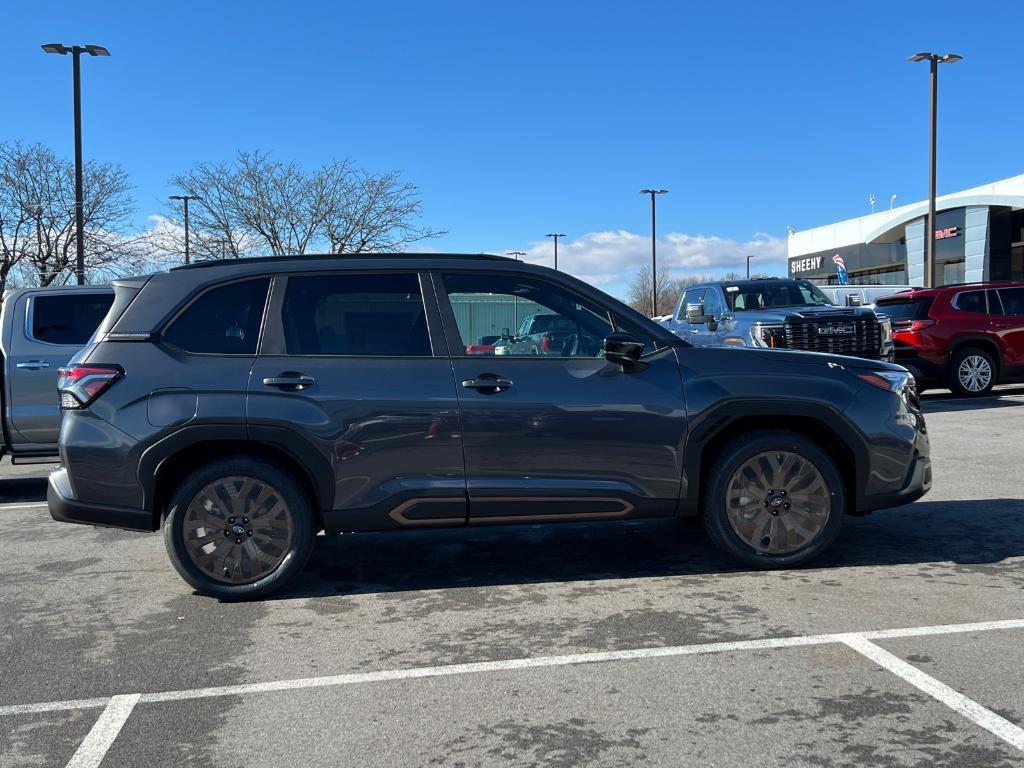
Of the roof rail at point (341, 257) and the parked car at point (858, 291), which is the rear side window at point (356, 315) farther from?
the parked car at point (858, 291)

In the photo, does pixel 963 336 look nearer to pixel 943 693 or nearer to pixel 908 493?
pixel 908 493

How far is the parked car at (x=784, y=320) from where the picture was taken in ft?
43.1

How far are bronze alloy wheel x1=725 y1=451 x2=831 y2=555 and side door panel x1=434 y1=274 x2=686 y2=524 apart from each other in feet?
1.28

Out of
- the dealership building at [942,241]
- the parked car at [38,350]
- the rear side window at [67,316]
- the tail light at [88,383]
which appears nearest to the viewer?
the tail light at [88,383]

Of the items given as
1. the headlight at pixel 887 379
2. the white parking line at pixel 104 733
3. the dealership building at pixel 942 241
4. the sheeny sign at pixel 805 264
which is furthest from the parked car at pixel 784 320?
the sheeny sign at pixel 805 264

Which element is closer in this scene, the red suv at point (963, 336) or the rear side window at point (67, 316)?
the rear side window at point (67, 316)

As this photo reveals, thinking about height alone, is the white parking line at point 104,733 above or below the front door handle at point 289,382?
below

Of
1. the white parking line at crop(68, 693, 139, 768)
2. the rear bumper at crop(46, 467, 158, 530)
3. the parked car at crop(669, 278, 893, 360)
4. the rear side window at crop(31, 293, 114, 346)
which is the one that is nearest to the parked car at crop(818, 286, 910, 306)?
the parked car at crop(669, 278, 893, 360)

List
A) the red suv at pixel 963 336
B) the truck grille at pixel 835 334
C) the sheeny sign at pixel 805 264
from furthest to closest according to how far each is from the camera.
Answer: the sheeny sign at pixel 805 264, the red suv at pixel 963 336, the truck grille at pixel 835 334

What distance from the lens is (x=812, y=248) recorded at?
A: 5884 cm

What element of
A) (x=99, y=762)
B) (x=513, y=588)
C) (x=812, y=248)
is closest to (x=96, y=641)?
(x=99, y=762)

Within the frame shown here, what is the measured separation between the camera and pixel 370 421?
5.01 meters

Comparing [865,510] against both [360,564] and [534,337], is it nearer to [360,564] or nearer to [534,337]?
[534,337]

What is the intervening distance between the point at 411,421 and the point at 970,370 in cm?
1306
